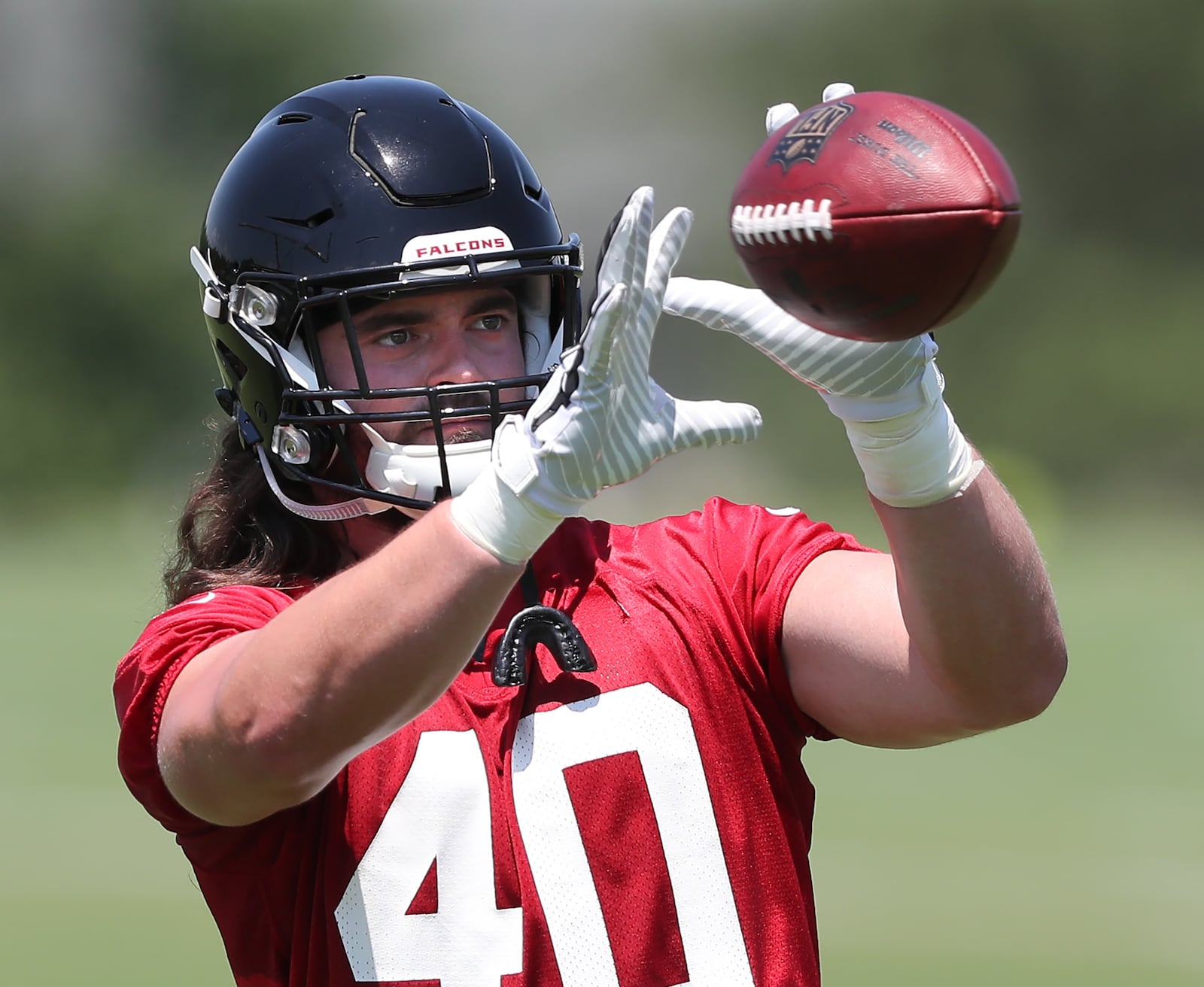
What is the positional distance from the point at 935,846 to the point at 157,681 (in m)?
3.56

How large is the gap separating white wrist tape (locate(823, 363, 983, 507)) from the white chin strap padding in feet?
1.54

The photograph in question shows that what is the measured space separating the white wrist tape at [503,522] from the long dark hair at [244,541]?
2.15 ft

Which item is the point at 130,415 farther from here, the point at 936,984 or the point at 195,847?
the point at 195,847

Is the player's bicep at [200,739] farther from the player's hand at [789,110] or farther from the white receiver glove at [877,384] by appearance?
the player's hand at [789,110]

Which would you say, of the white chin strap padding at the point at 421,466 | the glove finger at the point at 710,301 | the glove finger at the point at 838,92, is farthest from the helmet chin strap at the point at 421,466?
the glove finger at the point at 838,92

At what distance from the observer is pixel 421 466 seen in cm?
181

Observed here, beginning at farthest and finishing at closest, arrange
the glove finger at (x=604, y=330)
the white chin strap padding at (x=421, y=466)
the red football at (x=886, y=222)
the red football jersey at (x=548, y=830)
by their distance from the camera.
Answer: the white chin strap padding at (x=421, y=466)
the red football jersey at (x=548, y=830)
the red football at (x=886, y=222)
the glove finger at (x=604, y=330)

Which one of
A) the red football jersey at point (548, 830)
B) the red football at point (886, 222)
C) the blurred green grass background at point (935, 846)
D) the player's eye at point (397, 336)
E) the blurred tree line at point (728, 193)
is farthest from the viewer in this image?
the blurred tree line at point (728, 193)

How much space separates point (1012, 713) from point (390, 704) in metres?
0.72

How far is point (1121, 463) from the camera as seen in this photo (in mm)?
11930

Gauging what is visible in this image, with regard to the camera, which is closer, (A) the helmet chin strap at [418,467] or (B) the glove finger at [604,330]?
(B) the glove finger at [604,330]

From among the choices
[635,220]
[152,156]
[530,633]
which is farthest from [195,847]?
[152,156]

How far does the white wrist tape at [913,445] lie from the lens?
60.4 inches

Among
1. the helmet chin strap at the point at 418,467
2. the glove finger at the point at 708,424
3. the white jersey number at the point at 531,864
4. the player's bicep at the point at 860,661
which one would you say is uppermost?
the glove finger at the point at 708,424
